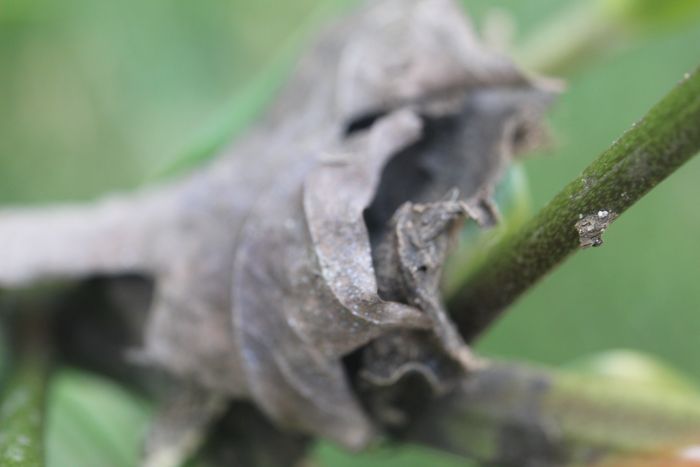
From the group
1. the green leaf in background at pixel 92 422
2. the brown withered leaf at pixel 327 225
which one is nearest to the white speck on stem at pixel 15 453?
the brown withered leaf at pixel 327 225

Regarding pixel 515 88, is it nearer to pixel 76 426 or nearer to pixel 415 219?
pixel 415 219

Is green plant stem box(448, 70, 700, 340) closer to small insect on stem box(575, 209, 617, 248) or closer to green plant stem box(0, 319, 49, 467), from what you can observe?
small insect on stem box(575, 209, 617, 248)

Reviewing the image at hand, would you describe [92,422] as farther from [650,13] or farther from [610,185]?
[650,13]

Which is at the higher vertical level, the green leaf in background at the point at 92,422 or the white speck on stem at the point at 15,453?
the green leaf in background at the point at 92,422

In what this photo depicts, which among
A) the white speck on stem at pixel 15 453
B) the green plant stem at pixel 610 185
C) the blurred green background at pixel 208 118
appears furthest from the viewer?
the blurred green background at pixel 208 118

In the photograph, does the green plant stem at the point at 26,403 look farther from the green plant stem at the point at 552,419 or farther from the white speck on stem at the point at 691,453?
the white speck on stem at the point at 691,453

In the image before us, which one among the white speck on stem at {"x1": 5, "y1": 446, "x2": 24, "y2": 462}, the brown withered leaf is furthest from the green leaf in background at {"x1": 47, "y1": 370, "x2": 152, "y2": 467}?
the white speck on stem at {"x1": 5, "y1": 446, "x2": 24, "y2": 462}

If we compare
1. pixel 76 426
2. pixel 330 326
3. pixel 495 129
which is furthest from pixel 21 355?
pixel 495 129
